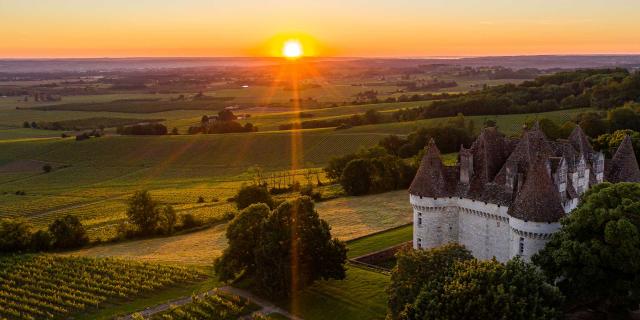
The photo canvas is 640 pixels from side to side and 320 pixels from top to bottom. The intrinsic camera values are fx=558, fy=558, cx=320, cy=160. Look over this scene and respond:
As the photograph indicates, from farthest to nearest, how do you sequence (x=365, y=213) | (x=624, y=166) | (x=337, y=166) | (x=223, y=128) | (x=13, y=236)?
(x=223, y=128), (x=337, y=166), (x=365, y=213), (x=13, y=236), (x=624, y=166)

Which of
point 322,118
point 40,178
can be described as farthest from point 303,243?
point 322,118

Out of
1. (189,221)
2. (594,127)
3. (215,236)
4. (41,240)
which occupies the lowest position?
(215,236)

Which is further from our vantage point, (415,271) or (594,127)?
(594,127)

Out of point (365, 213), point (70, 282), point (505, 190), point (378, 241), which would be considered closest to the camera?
point (505, 190)

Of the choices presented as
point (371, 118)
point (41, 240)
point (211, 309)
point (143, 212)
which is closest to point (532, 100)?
point (371, 118)

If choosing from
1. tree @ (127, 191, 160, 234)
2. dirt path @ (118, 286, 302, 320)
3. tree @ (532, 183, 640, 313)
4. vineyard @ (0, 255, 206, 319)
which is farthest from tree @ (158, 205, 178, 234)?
A: tree @ (532, 183, 640, 313)

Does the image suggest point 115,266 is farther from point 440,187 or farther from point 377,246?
point 440,187

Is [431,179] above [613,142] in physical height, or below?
above

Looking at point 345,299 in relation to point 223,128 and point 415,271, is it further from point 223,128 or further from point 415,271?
point 223,128

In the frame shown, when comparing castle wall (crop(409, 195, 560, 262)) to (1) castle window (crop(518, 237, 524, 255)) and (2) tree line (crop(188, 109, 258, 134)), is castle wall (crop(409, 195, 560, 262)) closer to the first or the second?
(1) castle window (crop(518, 237, 524, 255))
